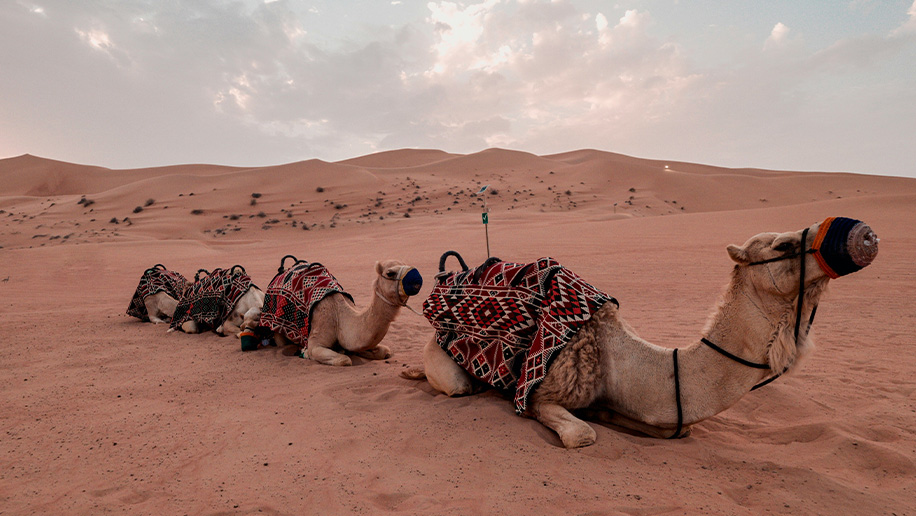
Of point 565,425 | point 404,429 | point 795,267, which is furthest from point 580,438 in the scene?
point 795,267

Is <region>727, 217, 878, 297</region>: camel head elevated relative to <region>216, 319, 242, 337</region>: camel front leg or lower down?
elevated

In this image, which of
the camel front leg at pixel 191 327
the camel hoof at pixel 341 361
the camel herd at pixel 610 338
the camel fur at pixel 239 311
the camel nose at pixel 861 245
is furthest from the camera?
the camel front leg at pixel 191 327

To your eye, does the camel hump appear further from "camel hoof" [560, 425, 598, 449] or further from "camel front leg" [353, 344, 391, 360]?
"camel hoof" [560, 425, 598, 449]

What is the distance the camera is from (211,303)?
7.39m

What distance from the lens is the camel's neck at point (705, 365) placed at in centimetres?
263

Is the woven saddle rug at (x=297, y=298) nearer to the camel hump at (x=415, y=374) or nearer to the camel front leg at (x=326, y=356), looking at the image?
the camel front leg at (x=326, y=356)

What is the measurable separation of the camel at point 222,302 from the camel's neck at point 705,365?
5.57 metres

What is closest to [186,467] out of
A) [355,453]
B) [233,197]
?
[355,453]

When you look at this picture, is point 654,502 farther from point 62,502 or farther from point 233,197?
point 233,197

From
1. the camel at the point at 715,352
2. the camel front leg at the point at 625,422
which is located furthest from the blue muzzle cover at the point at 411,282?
the camel front leg at the point at 625,422

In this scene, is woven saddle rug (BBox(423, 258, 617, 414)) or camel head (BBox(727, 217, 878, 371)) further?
woven saddle rug (BBox(423, 258, 617, 414))

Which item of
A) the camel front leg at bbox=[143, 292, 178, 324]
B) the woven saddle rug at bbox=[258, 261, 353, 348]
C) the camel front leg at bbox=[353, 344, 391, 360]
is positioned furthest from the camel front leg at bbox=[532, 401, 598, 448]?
the camel front leg at bbox=[143, 292, 178, 324]

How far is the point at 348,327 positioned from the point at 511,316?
2.53 m

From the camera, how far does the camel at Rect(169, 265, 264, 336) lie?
7195mm
